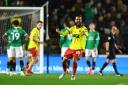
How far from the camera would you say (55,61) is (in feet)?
87.6

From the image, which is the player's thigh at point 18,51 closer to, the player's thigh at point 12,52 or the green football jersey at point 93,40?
the player's thigh at point 12,52

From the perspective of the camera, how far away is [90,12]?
28859mm

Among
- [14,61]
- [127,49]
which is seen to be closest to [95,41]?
[127,49]

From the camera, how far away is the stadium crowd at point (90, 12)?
93.1 ft

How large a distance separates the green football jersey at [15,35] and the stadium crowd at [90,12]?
4.31 metres

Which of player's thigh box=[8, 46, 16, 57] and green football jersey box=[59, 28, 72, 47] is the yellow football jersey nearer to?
player's thigh box=[8, 46, 16, 57]

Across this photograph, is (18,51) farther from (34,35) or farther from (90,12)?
(90,12)

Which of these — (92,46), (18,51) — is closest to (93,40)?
(92,46)

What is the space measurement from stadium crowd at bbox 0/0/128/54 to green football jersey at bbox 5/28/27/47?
4311mm

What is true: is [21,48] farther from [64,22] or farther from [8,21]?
[64,22]

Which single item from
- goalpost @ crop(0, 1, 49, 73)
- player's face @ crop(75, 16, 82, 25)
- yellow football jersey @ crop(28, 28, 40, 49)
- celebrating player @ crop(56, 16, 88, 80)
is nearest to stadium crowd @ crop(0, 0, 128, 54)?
goalpost @ crop(0, 1, 49, 73)

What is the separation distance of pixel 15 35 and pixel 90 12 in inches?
247

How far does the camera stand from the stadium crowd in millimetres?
28375

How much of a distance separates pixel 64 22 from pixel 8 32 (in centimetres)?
514
